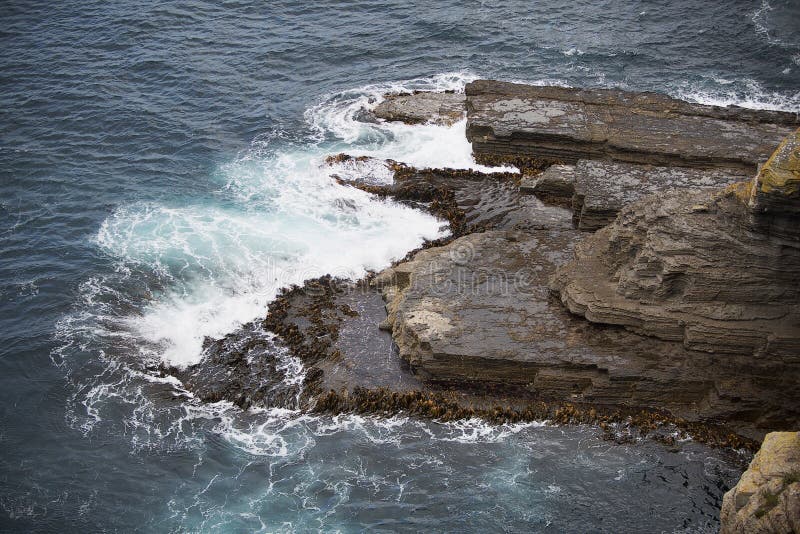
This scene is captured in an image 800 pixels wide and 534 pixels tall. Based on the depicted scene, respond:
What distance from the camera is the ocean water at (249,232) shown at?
874 inches

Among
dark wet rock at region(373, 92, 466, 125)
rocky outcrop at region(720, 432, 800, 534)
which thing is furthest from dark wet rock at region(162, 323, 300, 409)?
dark wet rock at region(373, 92, 466, 125)

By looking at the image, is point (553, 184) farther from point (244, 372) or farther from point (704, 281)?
point (244, 372)

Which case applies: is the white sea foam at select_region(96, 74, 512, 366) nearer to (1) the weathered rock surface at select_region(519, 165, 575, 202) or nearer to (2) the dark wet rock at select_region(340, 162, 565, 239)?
(2) the dark wet rock at select_region(340, 162, 565, 239)

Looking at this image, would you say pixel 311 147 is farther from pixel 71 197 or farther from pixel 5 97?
pixel 5 97

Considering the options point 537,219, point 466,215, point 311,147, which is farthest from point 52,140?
point 537,219

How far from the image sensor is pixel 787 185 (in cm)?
A: 1898

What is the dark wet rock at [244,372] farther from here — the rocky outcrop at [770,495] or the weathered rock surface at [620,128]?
the weathered rock surface at [620,128]

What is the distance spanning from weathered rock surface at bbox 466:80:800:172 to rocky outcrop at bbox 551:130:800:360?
34.4 feet

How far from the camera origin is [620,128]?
3678 cm

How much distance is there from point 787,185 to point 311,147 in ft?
87.3

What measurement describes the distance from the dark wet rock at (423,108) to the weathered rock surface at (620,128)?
70.7 inches

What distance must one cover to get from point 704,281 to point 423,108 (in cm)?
2291

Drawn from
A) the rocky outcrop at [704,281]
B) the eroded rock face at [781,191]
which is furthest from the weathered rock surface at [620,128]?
the eroded rock face at [781,191]

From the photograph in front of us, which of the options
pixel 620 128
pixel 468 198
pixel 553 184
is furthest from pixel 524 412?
pixel 620 128
